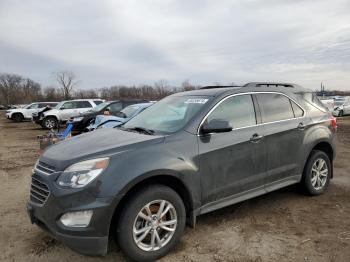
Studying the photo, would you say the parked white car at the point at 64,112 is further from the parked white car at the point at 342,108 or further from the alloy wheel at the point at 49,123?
the parked white car at the point at 342,108

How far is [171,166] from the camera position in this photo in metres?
3.71

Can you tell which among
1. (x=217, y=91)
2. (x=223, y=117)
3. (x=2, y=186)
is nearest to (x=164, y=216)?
(x=223, y=117)

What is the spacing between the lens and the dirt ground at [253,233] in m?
3.77

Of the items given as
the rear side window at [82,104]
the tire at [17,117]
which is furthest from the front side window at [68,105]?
the tire at [17,117]

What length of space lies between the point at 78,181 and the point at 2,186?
4.14m

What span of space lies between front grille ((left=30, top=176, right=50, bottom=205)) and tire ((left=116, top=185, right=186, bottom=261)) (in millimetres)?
790

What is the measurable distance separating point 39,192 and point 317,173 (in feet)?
13.8

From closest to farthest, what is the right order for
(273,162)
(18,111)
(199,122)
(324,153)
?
(199,122) → (273,162) → (324,153) → (18,111)

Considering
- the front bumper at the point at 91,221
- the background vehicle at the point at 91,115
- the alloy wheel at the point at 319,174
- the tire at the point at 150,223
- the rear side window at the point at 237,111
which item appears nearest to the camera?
the front bumper at the point at 91,221

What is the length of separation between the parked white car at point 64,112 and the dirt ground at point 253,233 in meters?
16.3

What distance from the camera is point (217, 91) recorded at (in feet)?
15.4

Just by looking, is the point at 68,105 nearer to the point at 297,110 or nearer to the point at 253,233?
the point at 297,110

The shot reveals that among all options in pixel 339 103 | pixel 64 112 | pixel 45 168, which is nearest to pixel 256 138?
pixel 45 168

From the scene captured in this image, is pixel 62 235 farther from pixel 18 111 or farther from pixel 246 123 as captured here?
pixel 18 111
